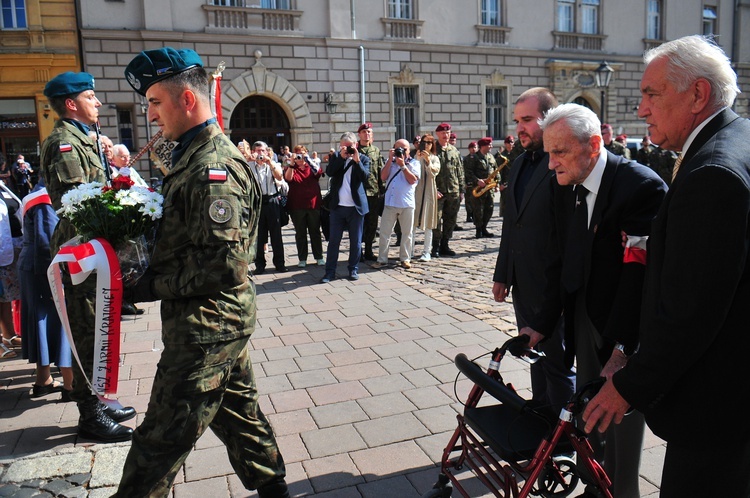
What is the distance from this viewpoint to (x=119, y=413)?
12.8ft

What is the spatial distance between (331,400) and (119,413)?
1427mm

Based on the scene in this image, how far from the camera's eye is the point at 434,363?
16.1 ft

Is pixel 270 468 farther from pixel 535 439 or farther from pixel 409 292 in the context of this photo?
pixel 409 292

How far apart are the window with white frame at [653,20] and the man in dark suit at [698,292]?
2977 cm

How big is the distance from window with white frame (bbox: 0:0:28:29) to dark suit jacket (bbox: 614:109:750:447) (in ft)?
68.7

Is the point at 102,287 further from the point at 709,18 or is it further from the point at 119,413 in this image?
the point at 709,18

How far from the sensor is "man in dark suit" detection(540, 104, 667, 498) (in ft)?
8.80

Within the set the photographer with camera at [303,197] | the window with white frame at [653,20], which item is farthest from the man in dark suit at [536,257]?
the window with white frame at [653,20]

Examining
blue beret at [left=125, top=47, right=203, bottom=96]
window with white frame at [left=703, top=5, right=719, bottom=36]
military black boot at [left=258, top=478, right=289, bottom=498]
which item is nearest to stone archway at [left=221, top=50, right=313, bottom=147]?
blue beret at [left=125, top=47, right=203, bottom=96]

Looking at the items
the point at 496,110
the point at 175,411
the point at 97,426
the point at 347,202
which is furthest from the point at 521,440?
the point at 496,110

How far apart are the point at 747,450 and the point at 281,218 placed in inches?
325

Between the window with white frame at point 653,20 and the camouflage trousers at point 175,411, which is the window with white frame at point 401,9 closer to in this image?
the window with white frame at point 653,20

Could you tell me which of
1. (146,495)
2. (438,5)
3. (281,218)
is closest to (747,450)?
(146,495)

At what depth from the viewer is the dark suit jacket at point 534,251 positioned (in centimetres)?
308
